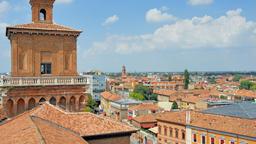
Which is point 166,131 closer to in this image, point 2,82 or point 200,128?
point 200,128

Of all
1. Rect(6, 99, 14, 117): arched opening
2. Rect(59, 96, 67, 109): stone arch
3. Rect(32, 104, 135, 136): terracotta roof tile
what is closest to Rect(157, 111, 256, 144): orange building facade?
Rect(59, 96, 67, 109): stone arch

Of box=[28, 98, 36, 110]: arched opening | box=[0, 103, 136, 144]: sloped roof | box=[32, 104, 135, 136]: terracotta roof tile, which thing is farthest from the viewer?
box=[28, 98, 36, 110]: arched opening

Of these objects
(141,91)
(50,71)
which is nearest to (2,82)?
(50,71)

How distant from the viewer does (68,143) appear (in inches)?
483

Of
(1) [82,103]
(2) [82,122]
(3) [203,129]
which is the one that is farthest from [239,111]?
(2) [82,122]

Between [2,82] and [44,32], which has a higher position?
[44,32]

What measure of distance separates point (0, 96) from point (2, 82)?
45.7 inches

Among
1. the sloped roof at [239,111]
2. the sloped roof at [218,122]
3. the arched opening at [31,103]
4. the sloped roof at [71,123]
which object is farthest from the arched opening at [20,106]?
the sloped roof at [239,111]

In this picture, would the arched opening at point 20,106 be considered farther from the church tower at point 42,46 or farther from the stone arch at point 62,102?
the stone arch at point 62,102

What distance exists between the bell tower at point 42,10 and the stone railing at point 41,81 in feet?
14.3

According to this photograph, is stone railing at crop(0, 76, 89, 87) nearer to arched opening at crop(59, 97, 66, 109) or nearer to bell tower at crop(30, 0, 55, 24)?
arched opening at crop(59, 97, 66, 109)

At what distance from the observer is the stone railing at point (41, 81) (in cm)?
2077

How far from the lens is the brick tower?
2122 cm

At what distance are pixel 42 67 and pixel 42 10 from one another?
4.23 meters
